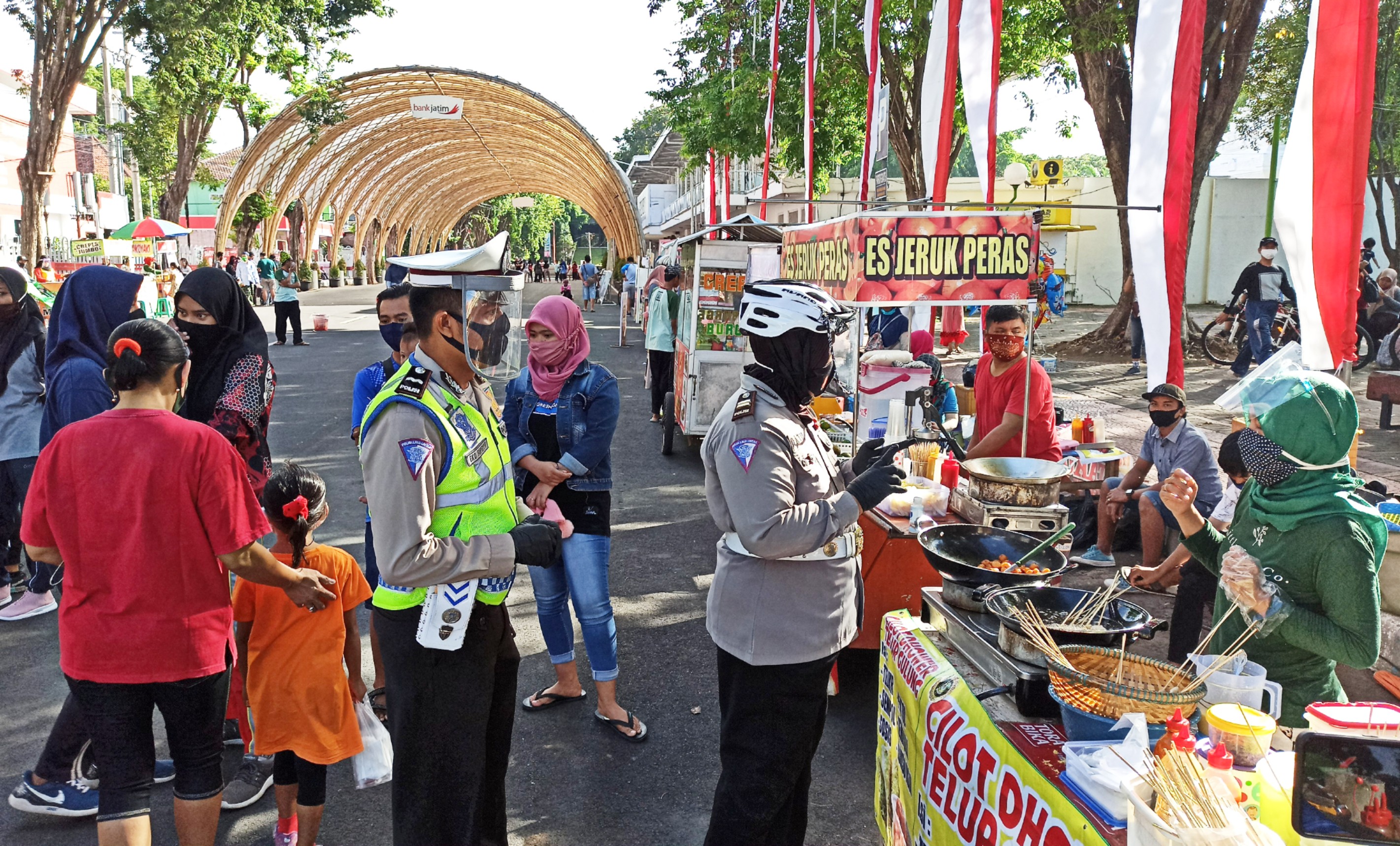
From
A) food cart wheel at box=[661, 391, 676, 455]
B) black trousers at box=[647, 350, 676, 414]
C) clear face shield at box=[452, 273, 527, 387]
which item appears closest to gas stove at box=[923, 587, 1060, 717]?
clear face shield at box=[452, 273, 527, 387]

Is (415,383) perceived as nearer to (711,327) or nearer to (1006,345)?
(1006,345)

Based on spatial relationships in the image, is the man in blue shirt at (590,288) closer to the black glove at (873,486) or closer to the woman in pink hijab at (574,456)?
the woman in pink hijab at (574,456)

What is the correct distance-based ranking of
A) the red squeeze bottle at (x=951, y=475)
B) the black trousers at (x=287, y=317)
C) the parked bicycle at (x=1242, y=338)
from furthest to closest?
the black trousers at (x=287, y=317) < the parked bicycle at (x=1242, y=338) < the red squeeze bottle at (x=951, y=475)

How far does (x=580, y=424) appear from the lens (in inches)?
167

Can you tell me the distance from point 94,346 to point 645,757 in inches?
114

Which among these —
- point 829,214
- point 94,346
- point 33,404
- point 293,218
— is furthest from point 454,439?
point 293,218

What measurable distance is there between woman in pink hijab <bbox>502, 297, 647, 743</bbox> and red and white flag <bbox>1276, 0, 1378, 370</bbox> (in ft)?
10.1

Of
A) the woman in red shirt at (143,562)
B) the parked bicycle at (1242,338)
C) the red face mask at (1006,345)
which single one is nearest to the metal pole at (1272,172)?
the parked bicycle at (1242,338)

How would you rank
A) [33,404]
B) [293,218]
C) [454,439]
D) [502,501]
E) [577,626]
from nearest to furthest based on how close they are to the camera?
[454,439] → [502,501] → [33,404] → [577,626] → [293,218]

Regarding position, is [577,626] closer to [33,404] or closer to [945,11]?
[33,404]

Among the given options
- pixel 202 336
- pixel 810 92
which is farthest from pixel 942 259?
pixel 810 92

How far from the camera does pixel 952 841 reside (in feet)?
8.55

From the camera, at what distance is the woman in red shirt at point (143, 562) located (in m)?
2.71

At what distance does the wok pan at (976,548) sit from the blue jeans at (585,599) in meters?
1.53
